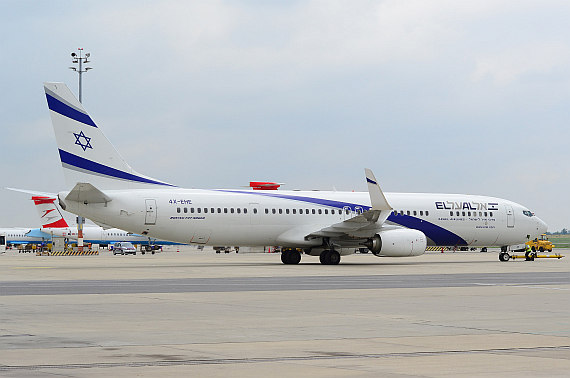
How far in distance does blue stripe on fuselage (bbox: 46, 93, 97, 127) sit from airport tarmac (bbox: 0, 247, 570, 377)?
15.3 m

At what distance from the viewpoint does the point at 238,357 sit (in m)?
10.4

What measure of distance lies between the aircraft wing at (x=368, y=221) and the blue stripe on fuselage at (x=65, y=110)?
488 inches

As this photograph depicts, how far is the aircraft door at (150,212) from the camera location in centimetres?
3828

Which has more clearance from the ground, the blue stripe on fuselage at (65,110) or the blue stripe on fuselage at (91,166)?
the blue stripe on fuselage at (65,110)

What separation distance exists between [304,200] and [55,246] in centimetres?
6577

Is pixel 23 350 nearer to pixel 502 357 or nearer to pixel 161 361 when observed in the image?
pixel 161 361

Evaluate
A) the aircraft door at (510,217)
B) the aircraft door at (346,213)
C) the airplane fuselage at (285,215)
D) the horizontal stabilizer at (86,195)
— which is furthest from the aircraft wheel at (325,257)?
the aircraft door at (510,217)

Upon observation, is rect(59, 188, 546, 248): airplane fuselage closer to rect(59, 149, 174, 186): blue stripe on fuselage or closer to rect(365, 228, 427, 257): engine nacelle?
rect(59, 149, 174, 186): blue stripe on fuselage

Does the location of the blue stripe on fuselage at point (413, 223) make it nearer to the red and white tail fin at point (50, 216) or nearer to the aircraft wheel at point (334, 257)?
the aircraft wheel at point (334, 257)

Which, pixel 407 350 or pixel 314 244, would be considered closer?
pixel 407 350

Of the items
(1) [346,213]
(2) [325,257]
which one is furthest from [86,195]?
(1) [346,213]

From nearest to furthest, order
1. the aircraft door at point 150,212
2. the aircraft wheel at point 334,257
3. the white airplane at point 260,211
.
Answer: the white airplane at point 260,211 → the aircraft door at point 150,212 → the aircraft wheel at point 334,257

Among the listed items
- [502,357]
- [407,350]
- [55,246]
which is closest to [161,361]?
[407,350]

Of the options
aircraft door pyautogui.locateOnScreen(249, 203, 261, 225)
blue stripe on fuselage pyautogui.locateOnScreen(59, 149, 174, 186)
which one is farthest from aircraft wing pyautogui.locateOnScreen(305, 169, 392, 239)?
blue stripe on fuselage pyautogui.locateOnScreen(59, 149, 174, 186)
